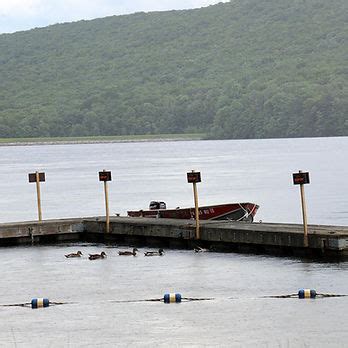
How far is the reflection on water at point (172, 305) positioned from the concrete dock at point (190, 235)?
0.82 metres

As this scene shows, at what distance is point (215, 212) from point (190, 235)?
8757mm

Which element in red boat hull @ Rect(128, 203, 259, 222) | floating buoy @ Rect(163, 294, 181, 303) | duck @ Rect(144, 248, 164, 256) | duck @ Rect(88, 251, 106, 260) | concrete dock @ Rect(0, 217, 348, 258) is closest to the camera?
floating buoy @ Rect(163, 294, 181, 303)

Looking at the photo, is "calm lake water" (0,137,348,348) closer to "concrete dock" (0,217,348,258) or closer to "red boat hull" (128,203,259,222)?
"concrete dock" (0,217,348,258)

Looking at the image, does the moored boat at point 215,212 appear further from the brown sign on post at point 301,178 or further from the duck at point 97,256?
the brown sign on post at point 301,178

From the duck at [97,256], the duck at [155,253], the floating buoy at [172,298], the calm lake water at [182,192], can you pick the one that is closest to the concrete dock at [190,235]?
the duck at [155,253]

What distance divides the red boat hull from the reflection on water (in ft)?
26.6

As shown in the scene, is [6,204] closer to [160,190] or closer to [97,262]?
[160,190]

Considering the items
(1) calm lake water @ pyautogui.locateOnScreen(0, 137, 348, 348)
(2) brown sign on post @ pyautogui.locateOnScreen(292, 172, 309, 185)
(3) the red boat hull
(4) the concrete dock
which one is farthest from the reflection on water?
(3) the red boat hull

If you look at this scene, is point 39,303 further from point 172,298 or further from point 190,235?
point 190,235

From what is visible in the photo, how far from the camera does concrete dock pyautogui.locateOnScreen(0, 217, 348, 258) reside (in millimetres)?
40812

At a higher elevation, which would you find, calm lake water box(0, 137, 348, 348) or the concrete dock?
the concrete dock

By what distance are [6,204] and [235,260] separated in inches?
2512

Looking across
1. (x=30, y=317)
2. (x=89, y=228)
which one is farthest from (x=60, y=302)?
(x=89, y=228)

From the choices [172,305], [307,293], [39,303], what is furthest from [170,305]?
[307,293]
